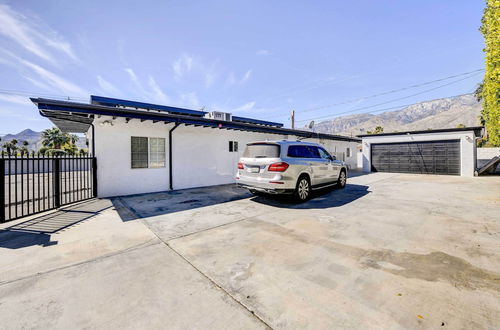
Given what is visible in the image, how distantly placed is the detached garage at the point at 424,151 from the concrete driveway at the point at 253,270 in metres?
12.4

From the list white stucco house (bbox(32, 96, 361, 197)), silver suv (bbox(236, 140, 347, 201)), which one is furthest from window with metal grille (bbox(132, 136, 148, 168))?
silver suv (bbox(236, 140, 347, 201))

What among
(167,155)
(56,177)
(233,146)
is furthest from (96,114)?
(233,146)

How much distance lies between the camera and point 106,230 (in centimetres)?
437

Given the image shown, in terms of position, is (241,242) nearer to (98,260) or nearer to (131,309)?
(131,309)

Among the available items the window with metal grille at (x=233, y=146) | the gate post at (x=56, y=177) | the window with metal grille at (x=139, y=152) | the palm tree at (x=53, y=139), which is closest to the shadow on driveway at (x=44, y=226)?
the gate post at (x=56, y=177)

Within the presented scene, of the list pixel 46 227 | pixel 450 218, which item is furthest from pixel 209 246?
pixel 450 218

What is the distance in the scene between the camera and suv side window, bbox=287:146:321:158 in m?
6.50

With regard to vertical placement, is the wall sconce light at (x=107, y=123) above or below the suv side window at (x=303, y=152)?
above

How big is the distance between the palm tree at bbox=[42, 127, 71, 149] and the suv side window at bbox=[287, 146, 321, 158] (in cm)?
4423

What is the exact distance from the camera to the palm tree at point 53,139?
35938 mm

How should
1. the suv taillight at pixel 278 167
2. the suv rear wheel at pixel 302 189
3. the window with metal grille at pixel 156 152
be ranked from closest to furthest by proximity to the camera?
the suv taillight at pixel 278 167
the suv rear wheel at pixel 302 189
the window with metal grille at pixel 156 152

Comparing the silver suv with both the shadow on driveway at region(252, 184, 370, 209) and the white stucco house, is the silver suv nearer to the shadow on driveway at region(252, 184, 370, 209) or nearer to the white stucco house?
the shadow on driveway at region(252, 184, 370, 209)

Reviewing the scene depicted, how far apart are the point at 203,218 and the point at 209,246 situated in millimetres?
1644

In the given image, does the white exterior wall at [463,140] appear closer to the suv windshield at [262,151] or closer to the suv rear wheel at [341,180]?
the suv rear wheel at [341,180]
